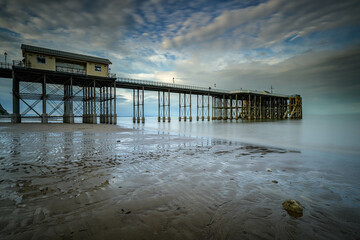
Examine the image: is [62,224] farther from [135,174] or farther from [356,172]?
[356,172]

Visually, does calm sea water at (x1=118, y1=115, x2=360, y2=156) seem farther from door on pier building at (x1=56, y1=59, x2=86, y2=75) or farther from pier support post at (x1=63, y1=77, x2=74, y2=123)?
door on pier building at (x1=56, y1=59, x2=86, y2=75)

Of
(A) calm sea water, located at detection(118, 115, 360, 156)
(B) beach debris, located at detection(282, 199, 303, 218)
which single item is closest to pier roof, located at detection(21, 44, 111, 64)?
(A) calm sea water, located at detection(118, 115, 360, 156)

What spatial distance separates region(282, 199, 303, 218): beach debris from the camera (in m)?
2.57

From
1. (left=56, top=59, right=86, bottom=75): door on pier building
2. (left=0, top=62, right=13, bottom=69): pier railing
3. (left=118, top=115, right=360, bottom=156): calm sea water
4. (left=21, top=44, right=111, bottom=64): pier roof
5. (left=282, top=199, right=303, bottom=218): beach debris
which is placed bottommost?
(left=118, top=115, right=360, bottom=156): calm sea water

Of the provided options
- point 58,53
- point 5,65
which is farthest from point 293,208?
point 5,65

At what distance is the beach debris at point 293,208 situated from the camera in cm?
257

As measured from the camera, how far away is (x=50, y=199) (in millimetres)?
2830

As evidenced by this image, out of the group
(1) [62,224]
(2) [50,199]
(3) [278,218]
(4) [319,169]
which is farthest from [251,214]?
(4) [319,169]

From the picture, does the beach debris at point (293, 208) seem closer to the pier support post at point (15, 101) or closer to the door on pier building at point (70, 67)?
the pier support post at point (15, 101)

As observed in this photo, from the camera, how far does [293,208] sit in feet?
8.79

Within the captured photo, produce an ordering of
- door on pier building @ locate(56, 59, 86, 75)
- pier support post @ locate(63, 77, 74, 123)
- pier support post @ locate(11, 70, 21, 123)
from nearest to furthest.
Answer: pier support post @ locate(11, 70, 21, 123), door on pier building @ locate(56, 59, 86, 75), pier support post @ locate(63, 77, 74, 123)

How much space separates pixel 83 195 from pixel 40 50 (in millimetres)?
32158

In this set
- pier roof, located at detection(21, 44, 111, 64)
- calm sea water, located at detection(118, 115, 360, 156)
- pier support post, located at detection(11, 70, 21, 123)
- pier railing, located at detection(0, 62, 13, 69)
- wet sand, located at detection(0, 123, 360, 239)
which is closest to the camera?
wet sand, located at detection(0, 123, 360, 239)

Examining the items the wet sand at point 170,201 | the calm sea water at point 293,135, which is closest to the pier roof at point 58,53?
the calm sea water at point 293,135
